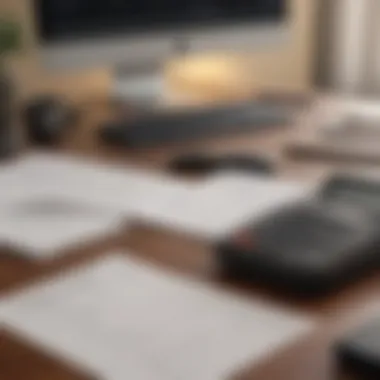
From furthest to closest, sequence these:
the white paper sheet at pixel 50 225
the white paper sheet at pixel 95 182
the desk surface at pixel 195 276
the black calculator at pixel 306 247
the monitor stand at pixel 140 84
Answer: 1. the monitor stand at pixel 140 84
2. the white paper sheet at pixel 95 182
3. the white paper sheet at pixel 50 225
4. the black calculator at pixel 306 247
5. the desk surface at pixel 195 276

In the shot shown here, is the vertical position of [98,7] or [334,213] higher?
[98,7]

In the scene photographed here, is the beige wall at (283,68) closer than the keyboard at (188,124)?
No

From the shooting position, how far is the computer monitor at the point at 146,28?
4.77ft

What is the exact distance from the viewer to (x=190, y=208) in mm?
991

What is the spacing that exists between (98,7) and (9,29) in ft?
0.70

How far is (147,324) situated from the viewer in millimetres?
689

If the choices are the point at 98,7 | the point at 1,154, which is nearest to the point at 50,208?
the point at 1,154

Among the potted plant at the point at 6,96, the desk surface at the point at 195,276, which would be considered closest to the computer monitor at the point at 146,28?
the potted plant at the point at 6,96

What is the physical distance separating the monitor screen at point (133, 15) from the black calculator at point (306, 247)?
74 centimetres

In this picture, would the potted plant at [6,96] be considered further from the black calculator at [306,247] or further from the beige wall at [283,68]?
the black calculator at [306,247]

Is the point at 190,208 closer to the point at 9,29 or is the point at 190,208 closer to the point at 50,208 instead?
the point at 50,208

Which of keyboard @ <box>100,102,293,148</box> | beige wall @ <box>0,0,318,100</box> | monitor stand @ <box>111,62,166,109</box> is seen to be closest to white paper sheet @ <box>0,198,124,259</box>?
keyboard @ <box>100,102,293,148</box>

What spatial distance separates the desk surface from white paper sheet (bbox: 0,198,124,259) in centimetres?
2

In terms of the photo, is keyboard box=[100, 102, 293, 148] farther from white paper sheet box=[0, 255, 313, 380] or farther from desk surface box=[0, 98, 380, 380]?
white paper sheet box=[0, 255, 313, 380]
